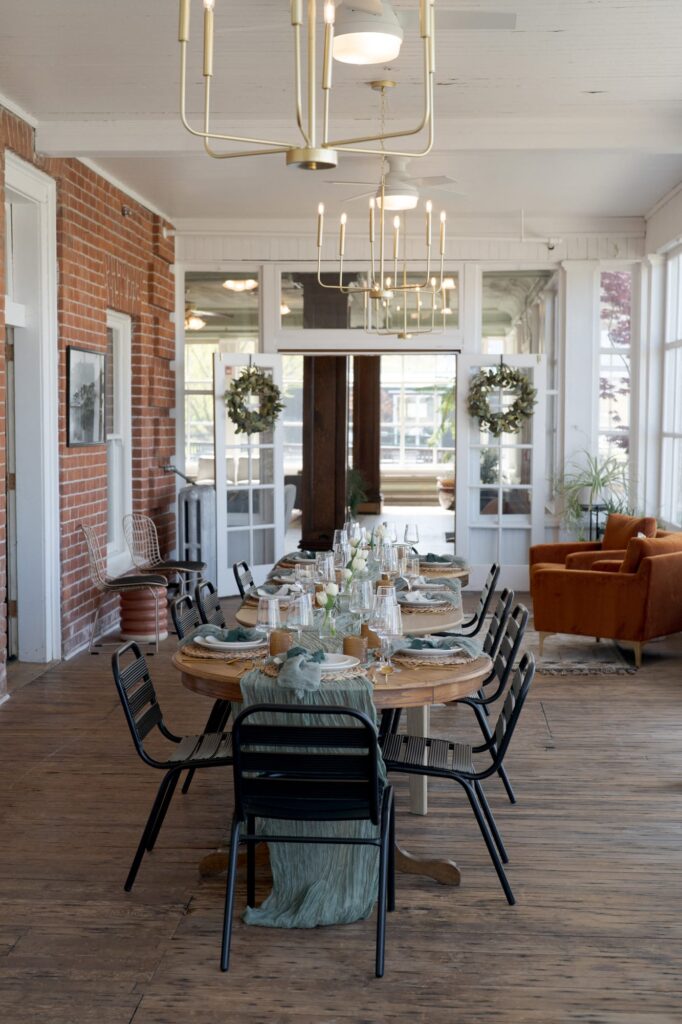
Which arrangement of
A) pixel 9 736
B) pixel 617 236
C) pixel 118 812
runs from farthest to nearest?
pixel 617 236 → pixel 9 736 → pixel 118 812

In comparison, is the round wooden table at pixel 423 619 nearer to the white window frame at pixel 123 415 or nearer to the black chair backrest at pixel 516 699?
the black chair backrest at pixel 516 699

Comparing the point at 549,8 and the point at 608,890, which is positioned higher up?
the point at 549,8

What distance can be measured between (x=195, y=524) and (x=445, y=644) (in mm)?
6132

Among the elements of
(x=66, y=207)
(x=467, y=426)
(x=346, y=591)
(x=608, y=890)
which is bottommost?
(x=608, y=890)

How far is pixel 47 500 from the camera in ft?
23.9

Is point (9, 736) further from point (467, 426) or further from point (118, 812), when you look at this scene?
point (467, 426)

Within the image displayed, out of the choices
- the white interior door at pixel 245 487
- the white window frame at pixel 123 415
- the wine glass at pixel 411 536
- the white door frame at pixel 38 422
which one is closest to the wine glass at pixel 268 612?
the wine glass at pixel 411 536

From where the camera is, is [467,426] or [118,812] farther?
[467,426]

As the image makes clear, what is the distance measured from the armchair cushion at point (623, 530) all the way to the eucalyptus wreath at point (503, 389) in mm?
1673

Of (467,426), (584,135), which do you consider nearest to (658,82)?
(584,135)

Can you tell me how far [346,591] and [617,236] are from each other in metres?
6.82

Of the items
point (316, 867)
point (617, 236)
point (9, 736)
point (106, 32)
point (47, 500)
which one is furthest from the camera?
point (617, 236)

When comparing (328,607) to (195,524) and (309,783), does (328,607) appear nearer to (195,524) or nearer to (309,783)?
(309,783)

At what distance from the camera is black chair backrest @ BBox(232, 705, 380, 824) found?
3.27 m
